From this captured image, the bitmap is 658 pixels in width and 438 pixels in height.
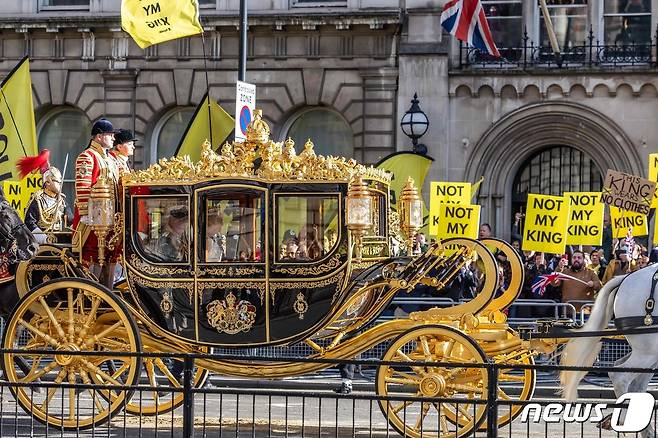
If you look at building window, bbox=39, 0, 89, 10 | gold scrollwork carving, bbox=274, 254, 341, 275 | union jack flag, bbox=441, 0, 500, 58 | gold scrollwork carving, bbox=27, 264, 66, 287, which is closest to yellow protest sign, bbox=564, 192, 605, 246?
union jack flag, bbox=441, 0, 500, 58

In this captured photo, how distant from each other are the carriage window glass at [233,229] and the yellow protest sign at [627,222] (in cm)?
881

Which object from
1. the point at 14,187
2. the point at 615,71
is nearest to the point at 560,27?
the point at 615,71

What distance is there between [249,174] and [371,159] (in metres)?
15.8

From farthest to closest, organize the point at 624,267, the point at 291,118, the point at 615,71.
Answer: the point at 291,118
the point at 615,71
the point at 624,267

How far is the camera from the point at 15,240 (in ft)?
42.4

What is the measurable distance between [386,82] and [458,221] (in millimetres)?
8467

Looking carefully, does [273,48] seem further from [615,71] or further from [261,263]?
[261,263]

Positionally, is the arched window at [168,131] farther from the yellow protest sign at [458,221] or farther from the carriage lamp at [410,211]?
the carriage lamp at [410,211]

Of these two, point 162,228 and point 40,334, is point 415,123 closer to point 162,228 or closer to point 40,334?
point 162,228

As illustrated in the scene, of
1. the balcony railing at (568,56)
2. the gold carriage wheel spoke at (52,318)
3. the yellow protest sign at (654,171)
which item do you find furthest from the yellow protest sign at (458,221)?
the gold carriage wheel spoke at (52,318)

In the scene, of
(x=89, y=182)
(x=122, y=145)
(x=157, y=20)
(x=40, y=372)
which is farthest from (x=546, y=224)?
(x=40, y=372)

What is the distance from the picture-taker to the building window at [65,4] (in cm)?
3051

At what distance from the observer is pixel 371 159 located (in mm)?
28688

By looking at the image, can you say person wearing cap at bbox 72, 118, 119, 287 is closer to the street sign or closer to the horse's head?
the horse's head
